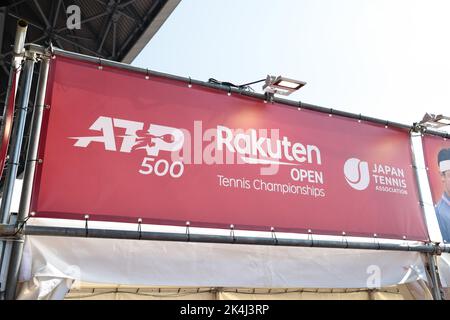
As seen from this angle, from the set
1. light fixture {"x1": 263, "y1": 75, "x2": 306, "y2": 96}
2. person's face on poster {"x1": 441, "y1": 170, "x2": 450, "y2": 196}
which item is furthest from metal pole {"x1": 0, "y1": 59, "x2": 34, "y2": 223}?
person's face on poster {"x1": 441, "y1": 170, "x2": 450, "y2": 196}

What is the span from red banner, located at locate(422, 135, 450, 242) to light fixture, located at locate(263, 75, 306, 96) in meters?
1.85

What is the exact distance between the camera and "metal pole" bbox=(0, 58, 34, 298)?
301 centimetres

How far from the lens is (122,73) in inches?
147

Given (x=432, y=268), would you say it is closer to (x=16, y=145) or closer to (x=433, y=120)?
(x=433, y=120)

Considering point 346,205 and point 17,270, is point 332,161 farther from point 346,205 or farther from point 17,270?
point 17,270

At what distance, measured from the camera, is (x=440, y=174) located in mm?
4969

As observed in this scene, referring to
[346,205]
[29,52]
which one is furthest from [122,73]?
[346,205]

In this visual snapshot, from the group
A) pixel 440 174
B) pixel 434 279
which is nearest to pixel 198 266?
pixel 434 279

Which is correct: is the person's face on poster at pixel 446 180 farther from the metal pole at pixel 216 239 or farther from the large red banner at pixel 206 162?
Result: the metal pole at pixel 216 239

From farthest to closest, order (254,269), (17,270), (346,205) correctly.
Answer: (346,205) → (254,269) → (17,270)

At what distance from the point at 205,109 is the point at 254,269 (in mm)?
1452

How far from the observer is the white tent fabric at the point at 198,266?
296 cm

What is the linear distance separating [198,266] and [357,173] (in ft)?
6.44
